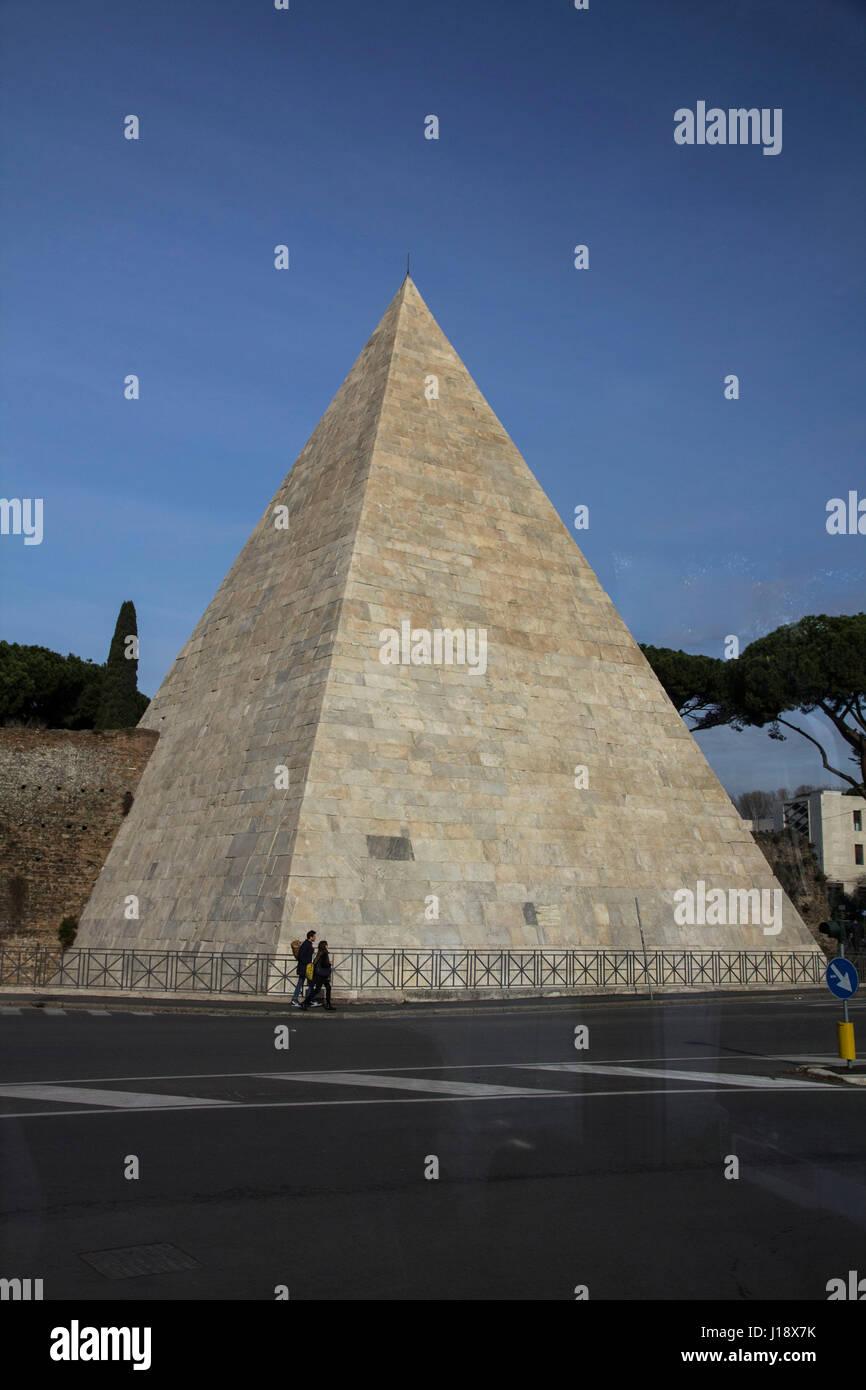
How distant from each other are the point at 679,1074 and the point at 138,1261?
6489mm

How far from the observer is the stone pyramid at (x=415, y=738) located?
18.9m

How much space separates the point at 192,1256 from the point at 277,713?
1643 cm

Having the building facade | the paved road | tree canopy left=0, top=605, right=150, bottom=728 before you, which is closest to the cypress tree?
tree canopy left=0, top=605, right=150, bottom=728

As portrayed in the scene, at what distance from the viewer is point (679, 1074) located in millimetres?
9891

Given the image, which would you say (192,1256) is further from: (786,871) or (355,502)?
(786,871)

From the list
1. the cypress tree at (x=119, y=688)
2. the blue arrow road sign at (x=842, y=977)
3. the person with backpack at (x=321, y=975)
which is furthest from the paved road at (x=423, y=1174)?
the cypress tree at (x=119, y=688)

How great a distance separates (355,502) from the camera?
22.5 meters

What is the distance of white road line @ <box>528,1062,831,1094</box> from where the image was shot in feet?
30.6

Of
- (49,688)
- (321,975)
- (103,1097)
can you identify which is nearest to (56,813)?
(321,975)

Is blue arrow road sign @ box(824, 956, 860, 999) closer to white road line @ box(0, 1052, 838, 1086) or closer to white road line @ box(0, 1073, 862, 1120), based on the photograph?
white road line @ box(0, 1052, 838, 1086)

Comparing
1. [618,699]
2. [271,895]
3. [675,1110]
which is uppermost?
[618,699]

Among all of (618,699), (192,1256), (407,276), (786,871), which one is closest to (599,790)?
(618,699)

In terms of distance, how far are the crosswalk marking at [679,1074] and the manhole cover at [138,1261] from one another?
584cm

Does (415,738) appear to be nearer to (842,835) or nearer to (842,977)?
(842,977)
